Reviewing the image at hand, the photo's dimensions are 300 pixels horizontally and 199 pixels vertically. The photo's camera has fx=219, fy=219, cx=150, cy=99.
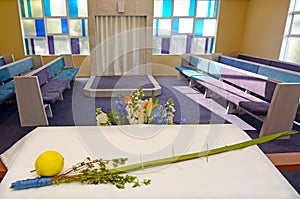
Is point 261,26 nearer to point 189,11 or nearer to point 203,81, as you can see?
point 189,11

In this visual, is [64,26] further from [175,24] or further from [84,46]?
[175,24]

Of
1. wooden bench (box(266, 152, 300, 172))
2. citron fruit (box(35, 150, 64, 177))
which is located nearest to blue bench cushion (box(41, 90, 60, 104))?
citron fruit (box(35, 150, 64, 177))

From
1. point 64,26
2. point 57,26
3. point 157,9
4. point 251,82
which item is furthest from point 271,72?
point 57,26

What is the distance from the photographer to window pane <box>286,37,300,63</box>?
4.61 meters

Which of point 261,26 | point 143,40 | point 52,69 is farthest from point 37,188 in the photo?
point 261,26

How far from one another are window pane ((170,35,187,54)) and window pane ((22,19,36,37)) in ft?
12.2

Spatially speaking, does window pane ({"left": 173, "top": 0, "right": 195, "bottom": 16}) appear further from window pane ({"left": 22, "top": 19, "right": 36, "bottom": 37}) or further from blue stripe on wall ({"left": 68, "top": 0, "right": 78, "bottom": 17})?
window pane ({"left": 22, "top": 19, "right": 36, "bottom": 37})

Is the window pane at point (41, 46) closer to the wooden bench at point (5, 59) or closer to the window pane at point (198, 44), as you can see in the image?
the wooden bench at point (5, 59)

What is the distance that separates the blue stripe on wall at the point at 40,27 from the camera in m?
5.74

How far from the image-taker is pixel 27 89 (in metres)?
2.83

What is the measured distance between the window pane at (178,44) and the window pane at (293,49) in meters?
2.57

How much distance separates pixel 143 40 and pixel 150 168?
5.21m

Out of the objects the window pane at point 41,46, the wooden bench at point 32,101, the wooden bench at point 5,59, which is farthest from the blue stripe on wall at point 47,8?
the wooden bench at point 32,101

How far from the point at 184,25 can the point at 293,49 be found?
2774mm
